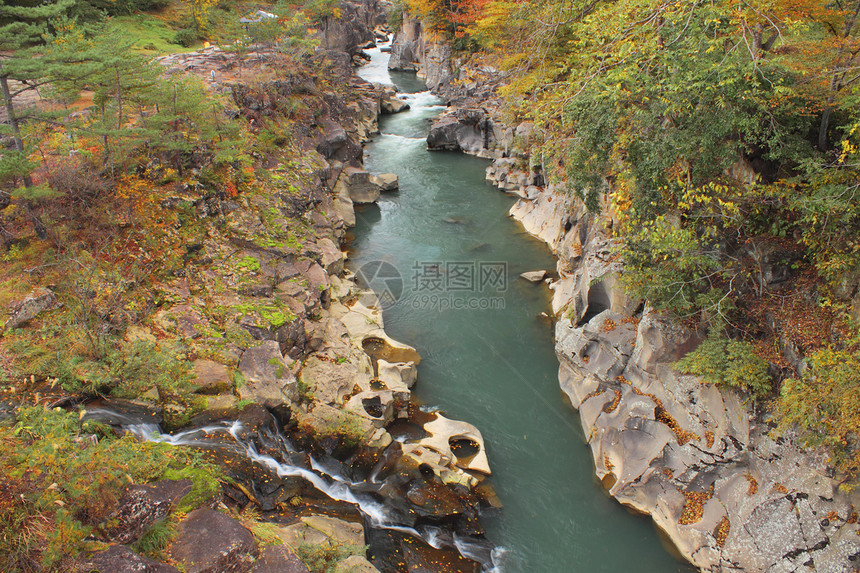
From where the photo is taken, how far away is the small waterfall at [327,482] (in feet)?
35.5

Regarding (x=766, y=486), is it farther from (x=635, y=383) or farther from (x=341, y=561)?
(x=341, y=561)

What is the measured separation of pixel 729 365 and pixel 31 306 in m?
15.8

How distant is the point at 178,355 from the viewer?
1252 centimetres

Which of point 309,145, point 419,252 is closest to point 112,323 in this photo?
point 419,252

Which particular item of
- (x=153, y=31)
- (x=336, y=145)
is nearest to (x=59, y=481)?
(x=336, y=145)

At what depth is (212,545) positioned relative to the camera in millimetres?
7121

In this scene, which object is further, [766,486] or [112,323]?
[112,323]

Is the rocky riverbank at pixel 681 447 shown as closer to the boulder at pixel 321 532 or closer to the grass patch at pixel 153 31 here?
the boulder at pixel 321 532

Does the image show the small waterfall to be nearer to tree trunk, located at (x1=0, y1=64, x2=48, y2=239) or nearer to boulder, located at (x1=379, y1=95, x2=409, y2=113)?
tree trunk, located at (x1=0, y1=64, x2=48, y2=239)

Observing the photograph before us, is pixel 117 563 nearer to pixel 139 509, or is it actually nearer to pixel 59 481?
pixel 139 509

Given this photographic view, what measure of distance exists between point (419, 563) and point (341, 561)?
2500 millimetres

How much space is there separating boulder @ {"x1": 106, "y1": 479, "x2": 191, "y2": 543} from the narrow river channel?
7646 millimetres

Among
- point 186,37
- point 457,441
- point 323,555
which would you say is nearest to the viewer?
point 323,555

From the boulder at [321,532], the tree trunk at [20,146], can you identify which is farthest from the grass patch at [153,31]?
the boulder at [321,532]
